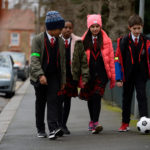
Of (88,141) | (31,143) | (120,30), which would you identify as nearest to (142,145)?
(88,141)

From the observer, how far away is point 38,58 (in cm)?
712

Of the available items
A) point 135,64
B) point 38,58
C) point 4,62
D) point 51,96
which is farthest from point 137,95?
point 4,62

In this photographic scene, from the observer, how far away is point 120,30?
43.9ft

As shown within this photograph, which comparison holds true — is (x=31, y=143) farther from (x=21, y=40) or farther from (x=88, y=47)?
(x=21, y=40)

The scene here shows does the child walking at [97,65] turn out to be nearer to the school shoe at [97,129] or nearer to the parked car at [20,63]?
the school shoe at [97,129]

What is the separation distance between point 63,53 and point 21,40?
74.2m

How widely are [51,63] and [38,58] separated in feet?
0.63

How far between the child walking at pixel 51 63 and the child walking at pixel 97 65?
2.37ft

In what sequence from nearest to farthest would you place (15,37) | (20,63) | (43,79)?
(43,79)
(20,63)
(15,37)

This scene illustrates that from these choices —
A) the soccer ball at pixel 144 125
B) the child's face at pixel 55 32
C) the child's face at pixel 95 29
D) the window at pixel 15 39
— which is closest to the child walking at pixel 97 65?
the child's face at pixel 95 29

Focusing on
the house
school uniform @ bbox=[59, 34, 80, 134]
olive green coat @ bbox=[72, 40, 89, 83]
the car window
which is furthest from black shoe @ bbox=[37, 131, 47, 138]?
the house

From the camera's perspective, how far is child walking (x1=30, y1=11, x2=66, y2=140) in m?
7.13

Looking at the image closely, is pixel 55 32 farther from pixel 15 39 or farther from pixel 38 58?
pixel 15 39

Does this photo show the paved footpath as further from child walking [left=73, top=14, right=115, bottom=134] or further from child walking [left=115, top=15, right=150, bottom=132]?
child walking [left=115, top=15, right=150, bottom=132]
